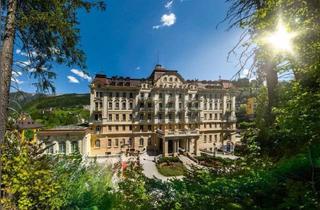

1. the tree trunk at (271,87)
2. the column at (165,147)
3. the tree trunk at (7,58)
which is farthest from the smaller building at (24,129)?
the column at (165,147)

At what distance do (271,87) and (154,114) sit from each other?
120ft

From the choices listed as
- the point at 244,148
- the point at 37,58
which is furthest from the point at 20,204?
the point at 244,148

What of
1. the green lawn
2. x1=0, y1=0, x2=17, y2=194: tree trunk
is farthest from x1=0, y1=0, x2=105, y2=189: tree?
the green lawn

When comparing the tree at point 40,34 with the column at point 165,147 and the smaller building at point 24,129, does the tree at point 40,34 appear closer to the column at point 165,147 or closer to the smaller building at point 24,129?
the smaller building at point 24,129

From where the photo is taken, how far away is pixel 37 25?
22.9ft

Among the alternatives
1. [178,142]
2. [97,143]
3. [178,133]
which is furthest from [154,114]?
[97,143]

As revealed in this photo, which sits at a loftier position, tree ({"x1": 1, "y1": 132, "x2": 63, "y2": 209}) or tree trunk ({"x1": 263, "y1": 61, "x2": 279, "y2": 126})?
tree trunk ({"x1": 263, "y1": 61, "x2": 279, "y2": 126})

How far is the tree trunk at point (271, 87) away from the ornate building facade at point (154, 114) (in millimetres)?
33295

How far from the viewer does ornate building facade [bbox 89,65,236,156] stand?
40.9 m

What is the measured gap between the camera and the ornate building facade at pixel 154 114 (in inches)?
1610

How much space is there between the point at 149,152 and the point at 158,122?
5.74m

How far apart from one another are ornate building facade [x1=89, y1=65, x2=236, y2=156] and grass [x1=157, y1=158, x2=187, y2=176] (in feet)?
21.9

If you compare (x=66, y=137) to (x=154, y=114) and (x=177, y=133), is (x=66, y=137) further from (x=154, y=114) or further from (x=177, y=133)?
(x=177, y=133)

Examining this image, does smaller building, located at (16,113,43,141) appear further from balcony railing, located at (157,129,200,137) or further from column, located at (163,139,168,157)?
balcony railing, located at (157,129,200,137)
